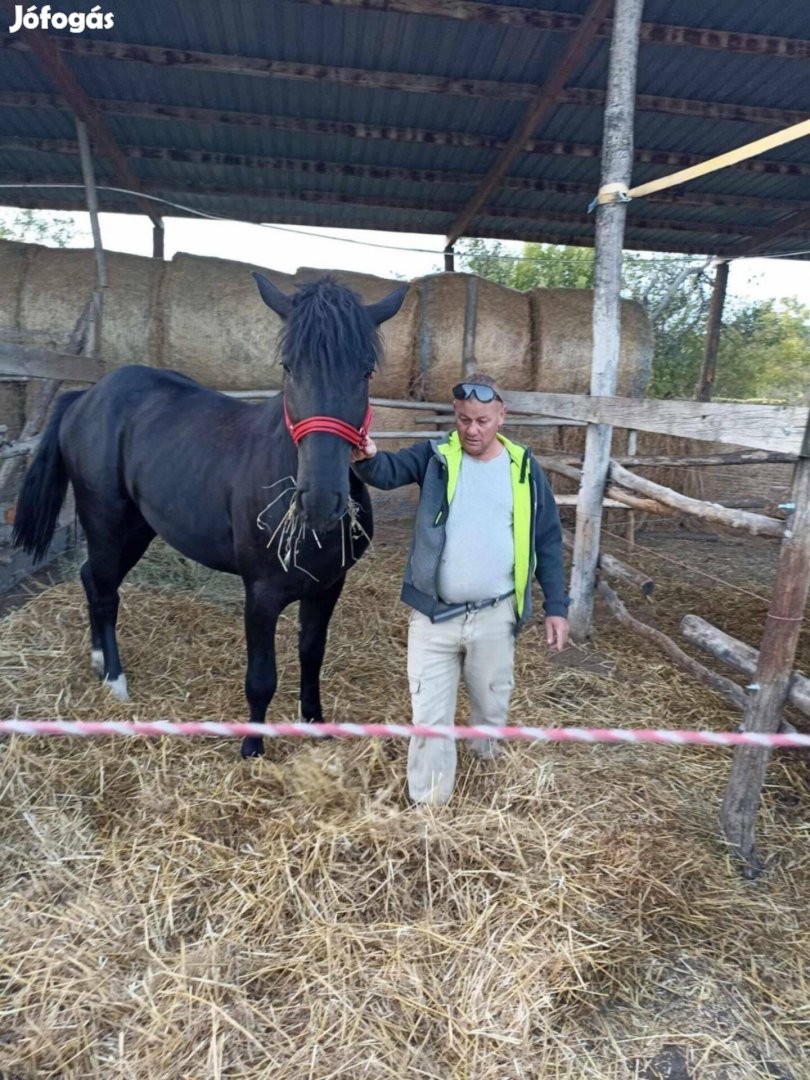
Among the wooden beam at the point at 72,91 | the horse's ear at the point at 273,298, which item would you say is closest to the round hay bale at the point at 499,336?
the wooden beam at the point at 72,91

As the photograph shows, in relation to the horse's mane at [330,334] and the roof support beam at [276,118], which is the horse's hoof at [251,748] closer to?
the horse's mane at [330,334]

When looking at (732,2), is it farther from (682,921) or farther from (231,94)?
(682,921)

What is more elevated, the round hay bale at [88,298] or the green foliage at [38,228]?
the green foliage at [38,228]

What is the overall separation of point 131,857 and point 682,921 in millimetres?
1822

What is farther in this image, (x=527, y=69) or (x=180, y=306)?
(x=180, y=306)

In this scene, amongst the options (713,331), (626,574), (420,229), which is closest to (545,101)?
(420,229)

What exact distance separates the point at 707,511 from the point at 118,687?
9.91ft

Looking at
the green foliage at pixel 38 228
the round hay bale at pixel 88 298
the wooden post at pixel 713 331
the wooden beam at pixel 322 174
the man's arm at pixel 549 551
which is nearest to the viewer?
the man's arm at pixel 549 551

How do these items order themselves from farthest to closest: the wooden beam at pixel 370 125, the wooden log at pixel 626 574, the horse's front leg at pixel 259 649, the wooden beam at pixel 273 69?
the wooden beam at pixel 370 125 < the wooden beam at pixel 273 69 < the wooden log at pixel 626 574 < the horse's front leg at pixel 259 649

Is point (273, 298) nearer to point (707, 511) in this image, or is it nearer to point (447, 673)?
point (447, 673)

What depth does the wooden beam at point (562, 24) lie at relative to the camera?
4.37 m

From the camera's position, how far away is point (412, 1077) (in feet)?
5.27

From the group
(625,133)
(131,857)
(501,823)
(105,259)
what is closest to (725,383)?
(625,133)

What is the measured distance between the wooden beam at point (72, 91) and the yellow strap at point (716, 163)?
4.06 metres
